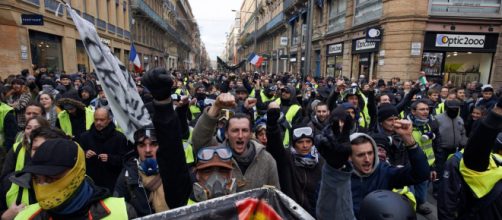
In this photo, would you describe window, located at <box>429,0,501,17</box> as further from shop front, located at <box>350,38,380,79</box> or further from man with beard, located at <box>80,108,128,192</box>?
man with beard, located at <box>80,108,128,192</box>

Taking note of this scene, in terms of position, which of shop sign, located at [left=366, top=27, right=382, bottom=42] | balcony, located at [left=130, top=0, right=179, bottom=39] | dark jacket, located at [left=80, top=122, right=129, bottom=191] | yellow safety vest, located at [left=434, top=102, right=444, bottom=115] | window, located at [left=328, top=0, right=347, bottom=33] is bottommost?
dark jacket, located at [left=80, top=122, right=129, bottom=191]

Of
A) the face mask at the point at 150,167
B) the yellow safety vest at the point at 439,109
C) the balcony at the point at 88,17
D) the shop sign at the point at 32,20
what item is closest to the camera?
the face mask at the point at 150,167

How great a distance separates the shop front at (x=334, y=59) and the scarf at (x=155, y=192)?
A: 60.0ft

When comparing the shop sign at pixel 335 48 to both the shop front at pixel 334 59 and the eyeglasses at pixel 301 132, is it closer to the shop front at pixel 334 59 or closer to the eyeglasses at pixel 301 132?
the shop front at pixel 334 59

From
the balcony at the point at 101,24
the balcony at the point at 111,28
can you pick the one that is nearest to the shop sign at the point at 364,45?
the balcony at the point at 101,24

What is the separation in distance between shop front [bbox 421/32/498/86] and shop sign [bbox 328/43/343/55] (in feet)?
20.5

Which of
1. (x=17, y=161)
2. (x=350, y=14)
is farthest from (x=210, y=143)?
(x=350, y=14)

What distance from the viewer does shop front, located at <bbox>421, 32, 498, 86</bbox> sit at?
43.6 feet

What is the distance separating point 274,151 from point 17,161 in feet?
7.79

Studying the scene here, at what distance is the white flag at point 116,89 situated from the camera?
287 cm

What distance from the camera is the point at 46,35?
14477 millimetres

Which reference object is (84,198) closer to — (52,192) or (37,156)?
(52,192)

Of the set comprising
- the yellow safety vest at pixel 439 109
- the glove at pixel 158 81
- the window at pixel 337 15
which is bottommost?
the yellow safety vest at pixel 439 109

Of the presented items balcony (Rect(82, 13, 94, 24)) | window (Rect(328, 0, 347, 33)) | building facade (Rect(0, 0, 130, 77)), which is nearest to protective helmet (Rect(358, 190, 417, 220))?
building facade (Rect(0, 0, 130, 77))
